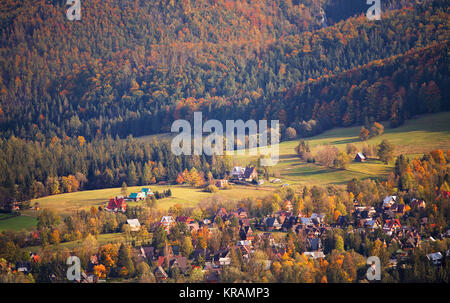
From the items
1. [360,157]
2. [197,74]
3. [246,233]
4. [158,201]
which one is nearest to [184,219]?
[246,233]

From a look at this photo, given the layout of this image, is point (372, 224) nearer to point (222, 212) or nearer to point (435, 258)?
point (435, 258)

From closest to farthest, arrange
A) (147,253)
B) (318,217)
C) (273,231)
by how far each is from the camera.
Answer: (147,253), (273,231), (318,217)

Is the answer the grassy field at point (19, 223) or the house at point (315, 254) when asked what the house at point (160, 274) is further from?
the grassy field at point (19, 223)

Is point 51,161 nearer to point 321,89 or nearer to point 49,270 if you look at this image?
point 49,270

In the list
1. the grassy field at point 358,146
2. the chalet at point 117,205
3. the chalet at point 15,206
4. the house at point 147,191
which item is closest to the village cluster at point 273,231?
the chalet at point 117,205

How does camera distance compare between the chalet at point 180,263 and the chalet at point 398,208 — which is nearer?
the chalet at point 180,263

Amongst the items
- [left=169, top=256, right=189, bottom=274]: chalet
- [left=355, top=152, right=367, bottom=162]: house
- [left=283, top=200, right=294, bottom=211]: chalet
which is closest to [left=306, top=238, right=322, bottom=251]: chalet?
[left=283, top=200, right=294, bottom=211]: chalet
